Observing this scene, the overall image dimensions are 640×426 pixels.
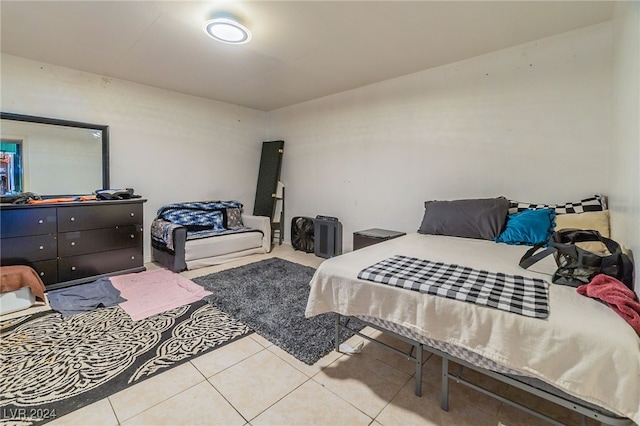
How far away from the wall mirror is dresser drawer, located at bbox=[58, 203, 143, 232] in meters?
0.60

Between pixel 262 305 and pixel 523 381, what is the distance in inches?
80.5

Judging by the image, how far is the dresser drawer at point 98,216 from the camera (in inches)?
119

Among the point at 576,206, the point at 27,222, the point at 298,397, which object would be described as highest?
the point at 576,206

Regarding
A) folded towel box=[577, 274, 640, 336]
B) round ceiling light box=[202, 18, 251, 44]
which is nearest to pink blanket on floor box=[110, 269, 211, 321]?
round ceiling light box=[202, 18, 251, 44]

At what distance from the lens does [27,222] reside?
110 inches

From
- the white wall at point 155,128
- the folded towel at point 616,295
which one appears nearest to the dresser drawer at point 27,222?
the white wall at point 155,128

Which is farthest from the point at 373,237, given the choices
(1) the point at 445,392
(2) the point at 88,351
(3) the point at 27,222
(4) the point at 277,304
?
(3) the point at 27,222

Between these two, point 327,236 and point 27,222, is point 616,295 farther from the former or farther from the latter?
point 27,222

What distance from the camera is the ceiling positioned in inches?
86.8

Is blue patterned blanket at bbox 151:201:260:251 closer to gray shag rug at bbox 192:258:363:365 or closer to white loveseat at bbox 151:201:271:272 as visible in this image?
white loveseat at bbox 151:201:271:272

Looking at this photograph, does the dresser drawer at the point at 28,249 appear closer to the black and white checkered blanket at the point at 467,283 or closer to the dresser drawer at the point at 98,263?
the dresser drawer at the point at 98,263

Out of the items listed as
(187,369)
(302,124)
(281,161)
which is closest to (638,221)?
(187,369)

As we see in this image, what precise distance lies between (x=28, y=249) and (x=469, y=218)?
4373 mm

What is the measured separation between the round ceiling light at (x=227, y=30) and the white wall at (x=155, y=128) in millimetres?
2131
